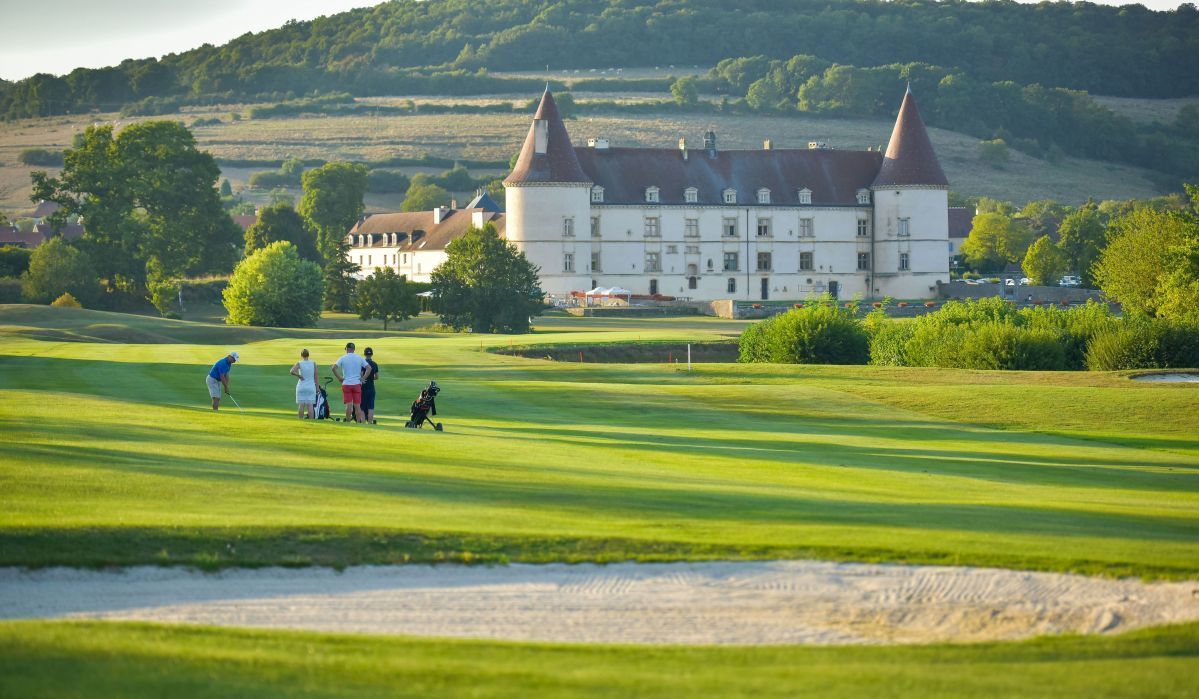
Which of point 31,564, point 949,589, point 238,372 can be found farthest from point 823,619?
point 238,372

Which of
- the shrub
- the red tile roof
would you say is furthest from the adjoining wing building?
the shrub

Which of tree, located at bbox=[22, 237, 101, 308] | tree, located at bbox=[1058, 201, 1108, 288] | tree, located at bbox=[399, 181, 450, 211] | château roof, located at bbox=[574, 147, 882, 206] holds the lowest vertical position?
tree, located at bbox=[22, 237, 101, 308]

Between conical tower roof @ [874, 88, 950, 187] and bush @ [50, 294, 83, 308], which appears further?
conical tower roof @ [874, 88, 950, 187]

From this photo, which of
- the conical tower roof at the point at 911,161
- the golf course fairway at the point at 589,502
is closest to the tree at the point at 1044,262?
the conical tower roof at the point at 911,161

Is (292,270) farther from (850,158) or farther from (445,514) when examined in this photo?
(445,514)

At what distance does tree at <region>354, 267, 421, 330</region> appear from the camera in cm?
8169

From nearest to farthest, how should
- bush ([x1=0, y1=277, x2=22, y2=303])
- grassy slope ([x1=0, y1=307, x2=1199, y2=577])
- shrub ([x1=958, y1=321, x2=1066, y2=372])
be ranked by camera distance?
grassy slope ([x1=0, y1=307, x2=1199, y2=577])
shrub ([x1=958, y1=321, x2=1066, y2=372])
bush ([x1=0, y1=277, x2=22, y2=303])

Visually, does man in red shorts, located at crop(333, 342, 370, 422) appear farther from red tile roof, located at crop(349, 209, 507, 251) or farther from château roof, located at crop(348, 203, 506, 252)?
château roof, located at crop(348, 203, 506, 252)

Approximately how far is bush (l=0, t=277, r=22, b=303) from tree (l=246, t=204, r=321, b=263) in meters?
26.2

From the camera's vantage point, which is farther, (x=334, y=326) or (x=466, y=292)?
(x=334, y=326)

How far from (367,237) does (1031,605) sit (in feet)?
409

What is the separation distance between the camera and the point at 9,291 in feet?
281

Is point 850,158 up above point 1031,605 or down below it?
above

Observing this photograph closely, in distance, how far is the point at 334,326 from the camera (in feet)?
273
